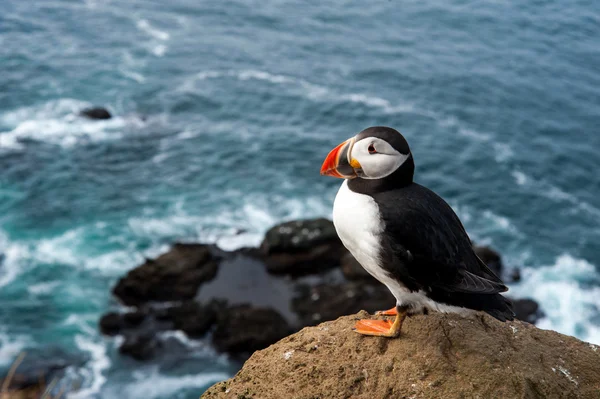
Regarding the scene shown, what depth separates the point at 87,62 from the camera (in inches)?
1861

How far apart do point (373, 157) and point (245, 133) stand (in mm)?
34281

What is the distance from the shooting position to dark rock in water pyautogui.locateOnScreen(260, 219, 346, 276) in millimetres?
26938

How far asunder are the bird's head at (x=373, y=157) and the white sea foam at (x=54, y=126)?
33.7 meters

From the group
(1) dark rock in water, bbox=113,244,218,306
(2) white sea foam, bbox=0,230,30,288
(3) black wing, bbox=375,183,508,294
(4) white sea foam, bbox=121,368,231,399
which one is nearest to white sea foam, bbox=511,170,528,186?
(1) dark rock in water, bbox=113,244,218,306

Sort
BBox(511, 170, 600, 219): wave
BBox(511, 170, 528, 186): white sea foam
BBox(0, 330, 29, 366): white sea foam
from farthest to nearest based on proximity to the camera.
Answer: BBox(511, 170, 528, 186): white sea foam
BBox(511, 170, 600, 219): wave
BBox(0, 330, 29, 366): white sea foam

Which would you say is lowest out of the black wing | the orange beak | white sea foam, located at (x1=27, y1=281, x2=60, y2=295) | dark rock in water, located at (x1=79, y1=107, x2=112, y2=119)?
white sea foam, located at (x1=27, y1=281, x2=60, y2=295)

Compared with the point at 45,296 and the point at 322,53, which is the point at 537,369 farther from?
the point at 322,53

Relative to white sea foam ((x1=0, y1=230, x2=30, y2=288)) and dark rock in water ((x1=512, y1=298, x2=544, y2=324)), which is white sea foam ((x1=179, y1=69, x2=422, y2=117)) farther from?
white sea foam ((x1=0, y1=230, x2=30, y2=288))

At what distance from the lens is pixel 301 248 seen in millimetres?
27266

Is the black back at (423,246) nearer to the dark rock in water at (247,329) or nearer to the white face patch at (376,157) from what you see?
the white face patch at (376,157)

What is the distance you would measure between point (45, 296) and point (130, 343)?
5.29m

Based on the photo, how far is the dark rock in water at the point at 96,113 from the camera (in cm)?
3925

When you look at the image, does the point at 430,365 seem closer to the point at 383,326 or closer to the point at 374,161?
the point at 383,326

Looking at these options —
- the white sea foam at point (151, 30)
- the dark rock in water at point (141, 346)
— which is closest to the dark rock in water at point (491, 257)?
the dark rock in water at point (141, 346)
